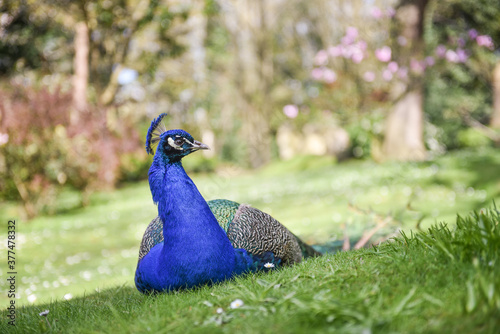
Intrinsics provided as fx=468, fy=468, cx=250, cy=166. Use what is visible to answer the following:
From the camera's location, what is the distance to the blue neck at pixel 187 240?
10.7ft

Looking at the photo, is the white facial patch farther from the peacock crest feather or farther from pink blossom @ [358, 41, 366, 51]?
pink blossom @ [358, 41, 366, 51]

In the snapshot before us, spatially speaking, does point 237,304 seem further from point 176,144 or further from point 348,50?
point 348,50

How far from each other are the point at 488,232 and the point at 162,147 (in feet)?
7.42

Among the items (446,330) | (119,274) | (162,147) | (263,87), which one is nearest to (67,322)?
(162,147)

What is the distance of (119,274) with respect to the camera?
23.8ft

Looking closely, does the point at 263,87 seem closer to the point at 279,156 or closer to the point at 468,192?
the point at 279,156

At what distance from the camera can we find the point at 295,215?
10414 millimetres

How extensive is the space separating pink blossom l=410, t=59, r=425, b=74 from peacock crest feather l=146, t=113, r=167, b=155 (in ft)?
37.3

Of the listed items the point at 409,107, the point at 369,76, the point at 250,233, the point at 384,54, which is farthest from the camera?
the point at 409,107

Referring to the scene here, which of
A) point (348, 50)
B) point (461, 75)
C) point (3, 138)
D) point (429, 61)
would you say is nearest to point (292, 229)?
point (348, 50)

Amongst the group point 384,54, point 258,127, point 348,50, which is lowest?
point 258,127

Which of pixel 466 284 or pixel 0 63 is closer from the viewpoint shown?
pixel 466 284

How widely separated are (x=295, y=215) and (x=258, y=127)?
1867cm

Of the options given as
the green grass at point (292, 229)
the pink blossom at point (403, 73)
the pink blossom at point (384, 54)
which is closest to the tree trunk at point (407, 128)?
the pink blossom at point (403, 73)
